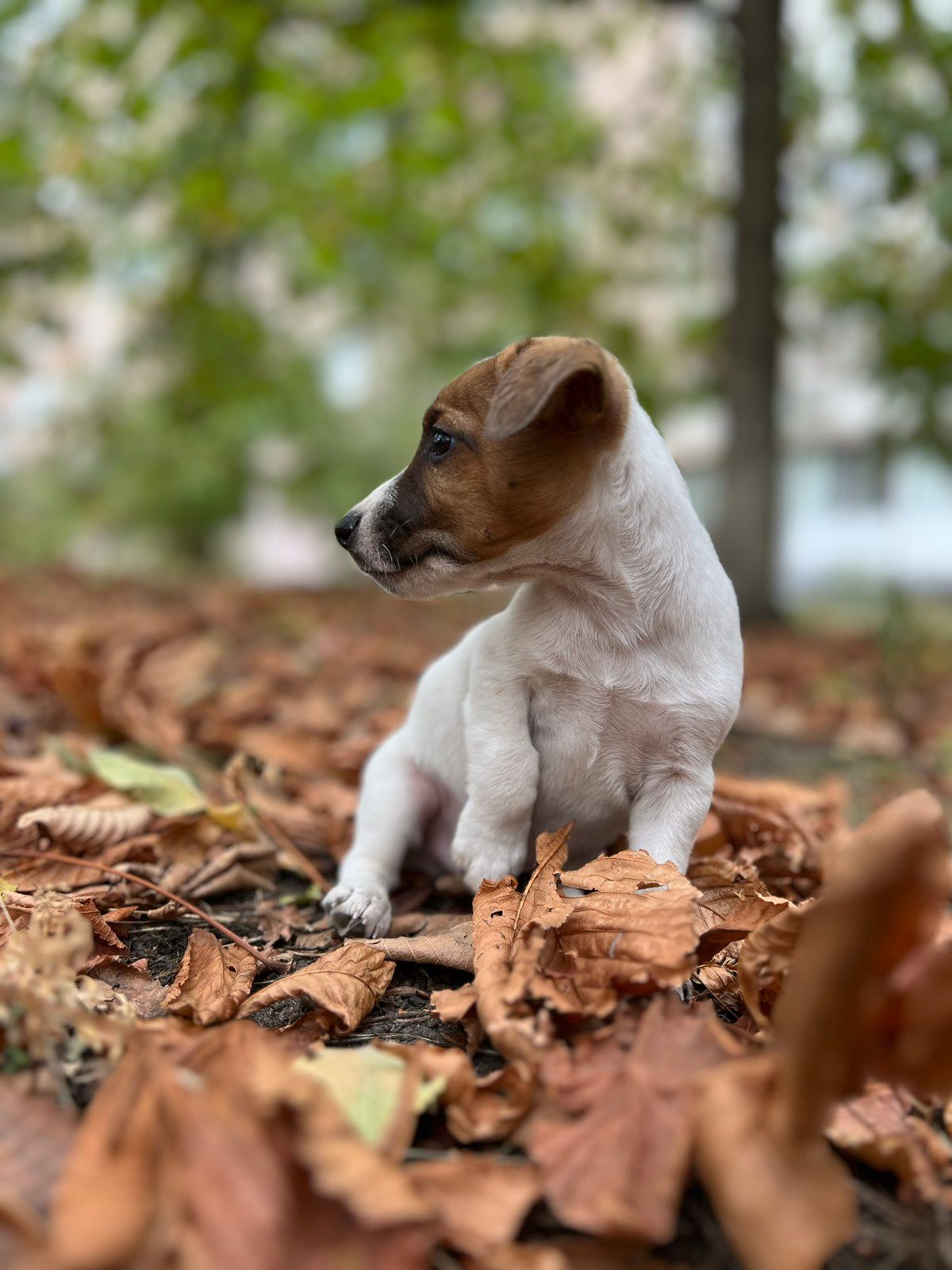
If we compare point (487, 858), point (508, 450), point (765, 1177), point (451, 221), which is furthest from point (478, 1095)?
point (451, 221)

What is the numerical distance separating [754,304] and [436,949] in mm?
7301

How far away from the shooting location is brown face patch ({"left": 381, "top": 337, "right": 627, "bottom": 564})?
6.02ft

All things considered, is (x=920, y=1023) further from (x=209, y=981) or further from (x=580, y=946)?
(x=209, y=981)

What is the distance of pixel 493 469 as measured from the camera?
1.96 m

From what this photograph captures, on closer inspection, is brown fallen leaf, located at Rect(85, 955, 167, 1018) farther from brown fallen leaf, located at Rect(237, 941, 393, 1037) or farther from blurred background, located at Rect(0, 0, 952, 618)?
blurred background, located at Rect(0, 0, 952, 618)

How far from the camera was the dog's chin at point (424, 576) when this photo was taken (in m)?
2.07

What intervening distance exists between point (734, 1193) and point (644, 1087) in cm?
22

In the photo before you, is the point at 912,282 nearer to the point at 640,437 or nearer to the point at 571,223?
Result: the point at 571,223

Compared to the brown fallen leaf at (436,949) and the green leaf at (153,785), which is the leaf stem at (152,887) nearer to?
the brown fallen leaf at (436,949)

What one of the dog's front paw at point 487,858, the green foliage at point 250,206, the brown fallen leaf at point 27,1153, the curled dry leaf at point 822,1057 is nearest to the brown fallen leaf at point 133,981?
the brown fallen leaf at point 27,1153

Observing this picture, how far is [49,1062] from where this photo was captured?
137 centimetres

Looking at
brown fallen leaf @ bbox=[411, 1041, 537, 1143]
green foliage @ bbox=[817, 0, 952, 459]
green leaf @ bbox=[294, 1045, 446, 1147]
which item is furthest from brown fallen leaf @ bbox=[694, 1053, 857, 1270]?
green foliage @ bbox=[817, 0, 952, 459]

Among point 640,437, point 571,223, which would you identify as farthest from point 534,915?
point 571,223

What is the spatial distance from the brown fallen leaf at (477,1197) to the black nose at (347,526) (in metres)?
1.22
